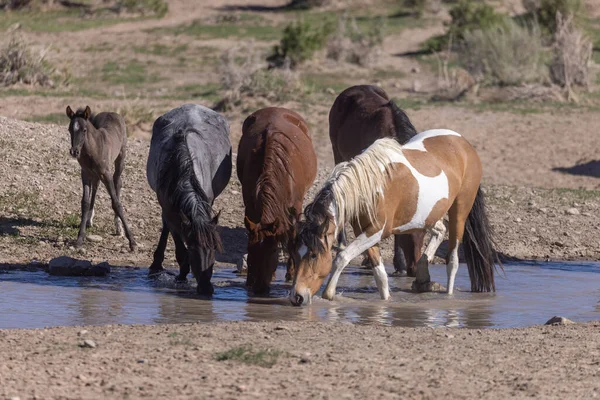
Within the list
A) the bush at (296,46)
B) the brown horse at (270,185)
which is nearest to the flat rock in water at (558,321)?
the brown horse at (270,185)

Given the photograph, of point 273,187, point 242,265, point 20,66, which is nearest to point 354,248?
point 273,187

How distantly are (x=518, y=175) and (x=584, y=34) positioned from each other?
34.0 feet

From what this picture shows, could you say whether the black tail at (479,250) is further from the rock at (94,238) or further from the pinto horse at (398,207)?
the rock at (94,238)

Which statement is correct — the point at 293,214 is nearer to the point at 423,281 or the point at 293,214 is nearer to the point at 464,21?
the point at 423,281

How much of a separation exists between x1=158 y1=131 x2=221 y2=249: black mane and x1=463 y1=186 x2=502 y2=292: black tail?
2376 mm

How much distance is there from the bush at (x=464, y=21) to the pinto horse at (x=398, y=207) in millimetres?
17539

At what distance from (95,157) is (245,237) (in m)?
1.79

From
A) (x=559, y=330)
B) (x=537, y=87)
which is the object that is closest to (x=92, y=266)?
(x=559, y=330)

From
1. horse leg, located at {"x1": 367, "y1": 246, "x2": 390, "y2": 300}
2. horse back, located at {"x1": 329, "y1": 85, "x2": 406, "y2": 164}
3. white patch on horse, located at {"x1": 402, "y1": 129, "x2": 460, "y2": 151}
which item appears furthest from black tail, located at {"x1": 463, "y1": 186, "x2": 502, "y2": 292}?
horse back, located at {"x1": 329, "y1": 85, "x2": 406, "y2": 164}

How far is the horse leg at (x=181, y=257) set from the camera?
8.86 meters

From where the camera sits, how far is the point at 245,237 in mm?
11172

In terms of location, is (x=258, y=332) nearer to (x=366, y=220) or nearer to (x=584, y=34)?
(x=366, y=220)

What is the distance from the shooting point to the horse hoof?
9.06 metres

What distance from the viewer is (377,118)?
10141 mm
